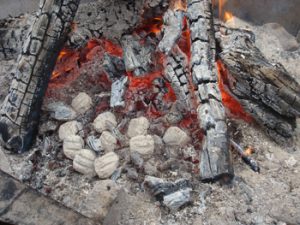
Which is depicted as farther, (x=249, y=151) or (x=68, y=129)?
(x=68, y=129)

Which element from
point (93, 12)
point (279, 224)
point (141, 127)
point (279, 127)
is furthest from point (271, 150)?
point (93, 12)

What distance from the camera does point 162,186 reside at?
330cm

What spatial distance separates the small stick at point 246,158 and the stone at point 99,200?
96 cm

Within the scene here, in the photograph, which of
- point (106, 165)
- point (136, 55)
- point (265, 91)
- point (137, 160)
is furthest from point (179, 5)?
point (106, 165)

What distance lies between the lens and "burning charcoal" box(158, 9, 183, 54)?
395cm

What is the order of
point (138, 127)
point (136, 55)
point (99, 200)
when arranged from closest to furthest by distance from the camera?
point (99, 200)
point (138, 127)
point (136, 55)

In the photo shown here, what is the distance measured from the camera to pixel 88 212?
3.16 meters

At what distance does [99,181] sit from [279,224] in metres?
1.31

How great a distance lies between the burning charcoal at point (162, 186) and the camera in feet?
10.8

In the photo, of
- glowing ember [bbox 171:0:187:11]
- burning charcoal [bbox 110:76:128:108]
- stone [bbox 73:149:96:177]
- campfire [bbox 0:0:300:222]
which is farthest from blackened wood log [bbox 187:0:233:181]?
stone [bbox 73:149:96:177]

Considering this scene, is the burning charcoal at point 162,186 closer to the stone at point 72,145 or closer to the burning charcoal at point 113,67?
the stone at point 72,145

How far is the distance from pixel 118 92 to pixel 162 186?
1.02 metres

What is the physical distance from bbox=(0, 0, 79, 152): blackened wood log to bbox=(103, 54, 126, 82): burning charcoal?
53cm

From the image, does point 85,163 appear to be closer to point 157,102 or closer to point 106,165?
point 106,165
